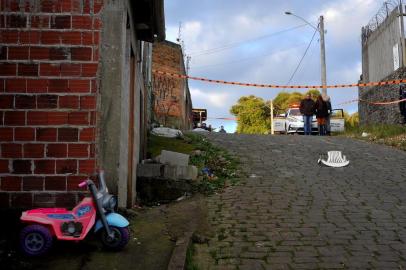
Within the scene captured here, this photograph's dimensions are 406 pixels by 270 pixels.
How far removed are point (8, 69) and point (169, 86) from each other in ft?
61.3

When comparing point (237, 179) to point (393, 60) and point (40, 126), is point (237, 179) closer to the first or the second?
point (40, 126)

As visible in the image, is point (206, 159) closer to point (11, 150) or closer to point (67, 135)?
point (67, 135)

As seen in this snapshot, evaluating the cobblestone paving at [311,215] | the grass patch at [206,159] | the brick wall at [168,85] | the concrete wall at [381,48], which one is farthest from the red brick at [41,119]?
the concrete wall at [381,48]

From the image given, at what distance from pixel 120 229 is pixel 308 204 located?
13.0 ft

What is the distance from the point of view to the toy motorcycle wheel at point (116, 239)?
5309 mm

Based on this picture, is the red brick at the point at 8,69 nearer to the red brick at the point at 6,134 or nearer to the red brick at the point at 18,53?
the red brick at the point at 18,53

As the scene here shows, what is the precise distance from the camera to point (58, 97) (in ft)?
19.6

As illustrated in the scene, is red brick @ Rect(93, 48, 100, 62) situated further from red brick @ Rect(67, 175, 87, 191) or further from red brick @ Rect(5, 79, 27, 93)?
red brick @ Rect(67, 175, 87, 191)

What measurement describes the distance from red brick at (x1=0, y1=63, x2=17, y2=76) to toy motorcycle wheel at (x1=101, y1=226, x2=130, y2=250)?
223 centimetres

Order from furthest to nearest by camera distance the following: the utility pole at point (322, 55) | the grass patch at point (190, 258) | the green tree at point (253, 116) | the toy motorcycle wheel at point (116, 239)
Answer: the green tree at point (253, 116), the utility pole at point (322, 55), the toy motorcycle wheel at point (116, 239), the grass patch at point (190, 258)

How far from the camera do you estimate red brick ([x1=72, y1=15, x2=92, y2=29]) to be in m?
6.09

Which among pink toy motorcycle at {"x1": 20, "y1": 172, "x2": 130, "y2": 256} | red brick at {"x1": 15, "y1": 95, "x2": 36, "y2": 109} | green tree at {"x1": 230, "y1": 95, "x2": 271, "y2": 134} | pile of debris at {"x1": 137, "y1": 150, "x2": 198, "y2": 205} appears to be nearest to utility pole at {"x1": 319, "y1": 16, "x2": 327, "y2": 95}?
green tree at {"x1": 230, "y1": 95, "x2": 271, "y2": 134}

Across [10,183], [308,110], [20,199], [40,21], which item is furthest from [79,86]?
[308,110]

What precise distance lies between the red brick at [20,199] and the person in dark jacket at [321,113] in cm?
1666
